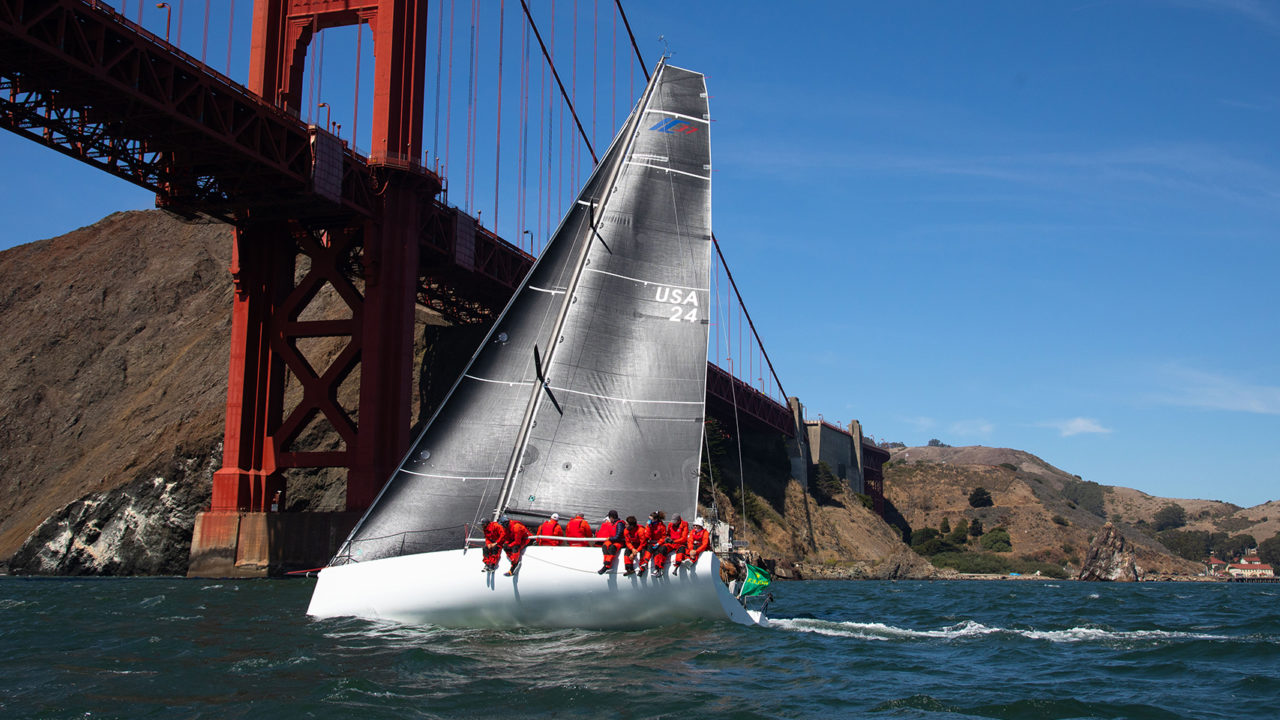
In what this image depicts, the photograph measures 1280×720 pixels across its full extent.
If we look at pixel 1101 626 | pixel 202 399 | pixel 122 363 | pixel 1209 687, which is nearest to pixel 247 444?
pixel 202 399

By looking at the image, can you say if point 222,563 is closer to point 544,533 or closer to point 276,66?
point 276,66

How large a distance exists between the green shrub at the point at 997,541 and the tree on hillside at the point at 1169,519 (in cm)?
8352

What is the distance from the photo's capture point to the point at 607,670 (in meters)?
9.55

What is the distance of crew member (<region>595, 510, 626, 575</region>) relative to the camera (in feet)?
38.2

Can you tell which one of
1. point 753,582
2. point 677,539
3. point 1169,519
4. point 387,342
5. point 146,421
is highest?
point 387,342

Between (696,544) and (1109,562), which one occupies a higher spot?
(696,544)

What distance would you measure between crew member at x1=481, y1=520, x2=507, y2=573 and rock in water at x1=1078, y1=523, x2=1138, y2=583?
69.9m

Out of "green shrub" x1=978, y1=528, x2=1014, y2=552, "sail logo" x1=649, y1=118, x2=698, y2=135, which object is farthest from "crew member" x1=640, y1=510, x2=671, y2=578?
"green shrub" x1=978, y1=528, x2=1014, y2=552

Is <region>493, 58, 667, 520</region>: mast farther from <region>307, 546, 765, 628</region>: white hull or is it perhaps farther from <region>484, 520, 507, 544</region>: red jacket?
<region>307, 546, 765, 628</region>: white hull

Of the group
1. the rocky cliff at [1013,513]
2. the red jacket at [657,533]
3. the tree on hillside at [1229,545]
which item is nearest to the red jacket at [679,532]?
the red jacket at [657,533]

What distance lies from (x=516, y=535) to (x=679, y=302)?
4206mm

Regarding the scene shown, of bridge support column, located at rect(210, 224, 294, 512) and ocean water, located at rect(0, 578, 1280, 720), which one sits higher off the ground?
bridge support column, located at rect(210, 224, 294, 512)

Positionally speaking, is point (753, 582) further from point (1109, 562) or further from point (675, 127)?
point (1109, 562)

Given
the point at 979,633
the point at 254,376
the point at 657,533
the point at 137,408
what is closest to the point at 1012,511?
the point at 137,408
